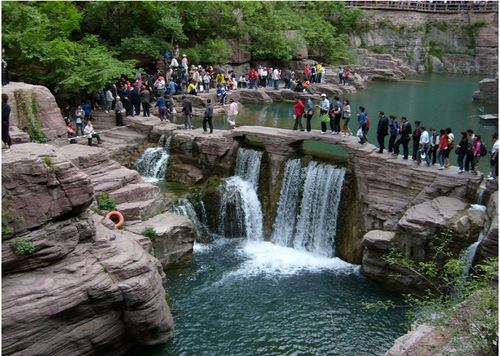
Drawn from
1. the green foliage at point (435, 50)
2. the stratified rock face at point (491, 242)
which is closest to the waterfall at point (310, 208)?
the stratified rock face at point (491, 242)

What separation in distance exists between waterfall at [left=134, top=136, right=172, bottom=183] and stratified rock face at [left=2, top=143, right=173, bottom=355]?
9.03 metres

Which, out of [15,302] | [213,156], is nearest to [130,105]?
[213,156]

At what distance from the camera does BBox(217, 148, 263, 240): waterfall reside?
21891 millimetres

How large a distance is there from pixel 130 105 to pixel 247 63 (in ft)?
55.3

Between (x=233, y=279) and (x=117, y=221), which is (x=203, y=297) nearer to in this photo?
(x=233, y=279)

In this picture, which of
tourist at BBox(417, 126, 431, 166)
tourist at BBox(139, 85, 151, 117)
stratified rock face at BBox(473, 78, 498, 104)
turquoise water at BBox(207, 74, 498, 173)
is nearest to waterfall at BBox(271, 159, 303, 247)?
tourist at BBox(417, 126, 431, 166)

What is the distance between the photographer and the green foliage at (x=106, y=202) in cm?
1852

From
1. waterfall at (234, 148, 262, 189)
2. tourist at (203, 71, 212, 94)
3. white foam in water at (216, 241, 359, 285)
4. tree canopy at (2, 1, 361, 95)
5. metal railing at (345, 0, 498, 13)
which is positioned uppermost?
metal railing at (345, 0, 498, 13)

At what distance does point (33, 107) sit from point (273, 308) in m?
11.6

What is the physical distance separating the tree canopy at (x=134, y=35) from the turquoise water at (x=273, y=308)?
38.8 ft

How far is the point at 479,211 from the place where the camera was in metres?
17.2

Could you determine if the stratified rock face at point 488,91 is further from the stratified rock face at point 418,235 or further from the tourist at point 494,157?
the stratified rock face at point 418,235

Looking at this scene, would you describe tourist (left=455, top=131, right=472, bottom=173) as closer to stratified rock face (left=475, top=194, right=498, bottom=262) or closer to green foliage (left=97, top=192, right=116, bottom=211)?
stratified rock face (left=475, top=194, right=498, bottom=262)

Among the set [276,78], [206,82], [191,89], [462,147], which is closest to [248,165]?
[462,147]
